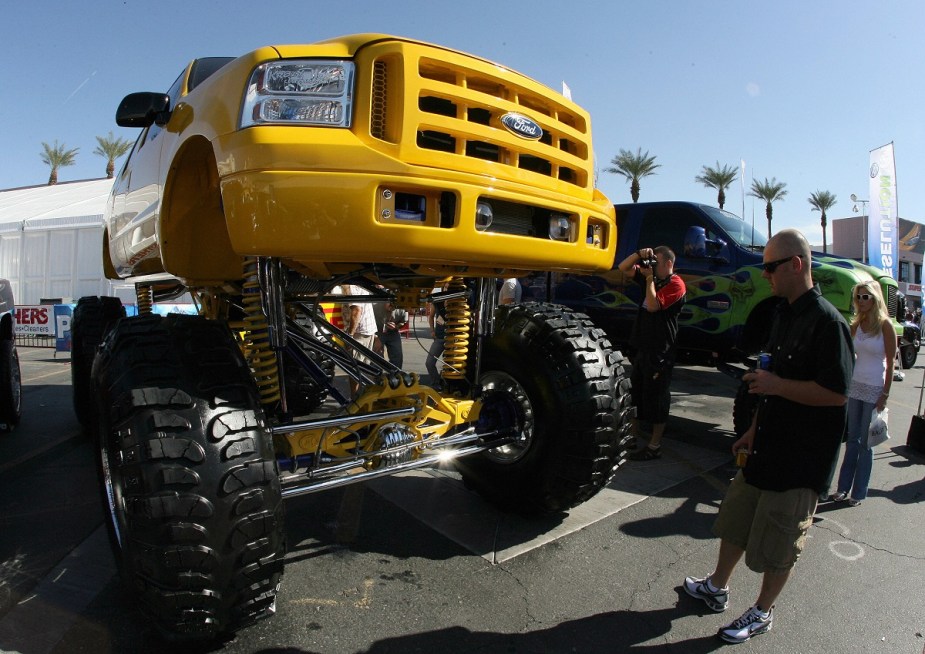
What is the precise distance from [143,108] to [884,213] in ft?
48.1

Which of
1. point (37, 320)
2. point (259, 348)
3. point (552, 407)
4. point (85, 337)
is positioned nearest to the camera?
point (259, 348)

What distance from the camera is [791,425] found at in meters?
2.55

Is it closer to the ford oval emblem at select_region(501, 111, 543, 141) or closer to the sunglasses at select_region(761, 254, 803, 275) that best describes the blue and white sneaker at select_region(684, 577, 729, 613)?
the sunglasses at select_region(761, 254, 803, 275)

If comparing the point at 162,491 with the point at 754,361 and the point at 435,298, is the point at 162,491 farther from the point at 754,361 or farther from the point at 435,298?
the point at 754,361

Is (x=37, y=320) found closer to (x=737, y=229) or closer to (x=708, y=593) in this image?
(x=737, y=229)

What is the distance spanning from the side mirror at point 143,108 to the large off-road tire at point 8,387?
139 inches

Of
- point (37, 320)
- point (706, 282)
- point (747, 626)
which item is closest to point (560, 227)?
point (747, 626)

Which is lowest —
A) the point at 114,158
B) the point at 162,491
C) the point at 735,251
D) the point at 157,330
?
the point at 162,491

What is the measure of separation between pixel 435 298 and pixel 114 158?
36.8 metres

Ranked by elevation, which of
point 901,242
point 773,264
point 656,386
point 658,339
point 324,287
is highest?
point 901,242

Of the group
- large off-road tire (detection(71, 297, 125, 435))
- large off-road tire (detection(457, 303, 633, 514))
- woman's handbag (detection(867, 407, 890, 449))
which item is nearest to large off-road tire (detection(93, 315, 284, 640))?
large off-road tire (detection(457, 303, 633, 514))

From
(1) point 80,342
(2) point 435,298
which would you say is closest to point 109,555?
(2) point 435,298

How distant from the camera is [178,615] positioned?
201 centimetres

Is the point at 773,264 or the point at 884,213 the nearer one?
the point at 773,264
